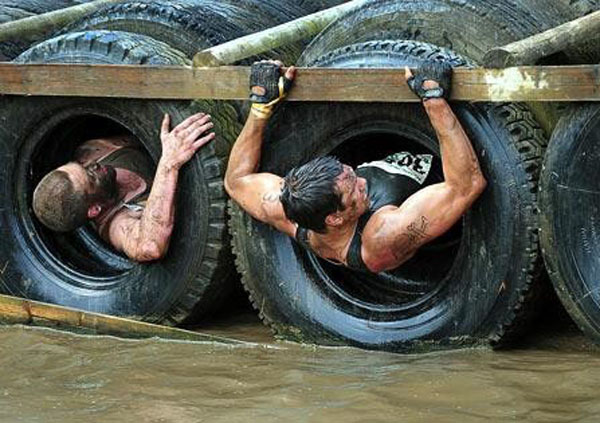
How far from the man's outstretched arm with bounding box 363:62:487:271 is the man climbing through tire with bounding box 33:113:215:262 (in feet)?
3.59

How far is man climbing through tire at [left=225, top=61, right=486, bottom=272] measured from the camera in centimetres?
549

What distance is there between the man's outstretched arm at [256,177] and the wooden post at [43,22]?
1.99m

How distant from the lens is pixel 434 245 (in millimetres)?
6180

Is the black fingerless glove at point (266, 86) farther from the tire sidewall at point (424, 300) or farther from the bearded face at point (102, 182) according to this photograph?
the bearded face at point (102, 182)

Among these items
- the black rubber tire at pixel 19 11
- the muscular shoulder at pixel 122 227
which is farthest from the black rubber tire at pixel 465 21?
Result: the black rubber tire at pixel 19 11

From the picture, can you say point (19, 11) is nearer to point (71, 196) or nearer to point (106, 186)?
point (106, 186)

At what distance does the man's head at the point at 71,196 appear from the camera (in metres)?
6.65


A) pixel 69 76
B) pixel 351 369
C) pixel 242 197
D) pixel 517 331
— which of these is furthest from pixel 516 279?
pixel 69 76

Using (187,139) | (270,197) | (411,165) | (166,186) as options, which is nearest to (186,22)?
(187,139)

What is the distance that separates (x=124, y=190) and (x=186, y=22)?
2.94 feet

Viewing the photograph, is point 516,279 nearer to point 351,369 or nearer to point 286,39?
point 351,369

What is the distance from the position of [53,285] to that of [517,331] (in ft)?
7.78

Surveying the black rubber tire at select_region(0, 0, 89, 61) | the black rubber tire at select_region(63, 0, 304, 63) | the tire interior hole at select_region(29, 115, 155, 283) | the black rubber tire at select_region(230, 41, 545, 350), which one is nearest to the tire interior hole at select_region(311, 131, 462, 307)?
the black rubber tire at select_region(230, 41, 545, 350)

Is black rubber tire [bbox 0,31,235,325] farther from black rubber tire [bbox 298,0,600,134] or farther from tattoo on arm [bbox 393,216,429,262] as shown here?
tattoo on arm [bbox 393,216,429,262]
